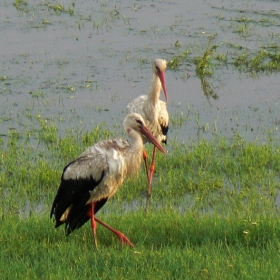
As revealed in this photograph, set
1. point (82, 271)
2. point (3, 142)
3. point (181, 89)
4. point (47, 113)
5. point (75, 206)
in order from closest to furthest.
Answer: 1. point (82, 271)
2. point (75, 206)
3. point (3, 142)
4. point (47, 113)
5. point (181, 89)

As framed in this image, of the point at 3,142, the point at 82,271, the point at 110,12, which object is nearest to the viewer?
the point at 82,271

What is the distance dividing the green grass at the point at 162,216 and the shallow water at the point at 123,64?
29.9 inches

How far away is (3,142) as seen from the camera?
32.9ft

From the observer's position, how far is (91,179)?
6805mm

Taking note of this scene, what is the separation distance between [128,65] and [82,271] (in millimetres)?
7851

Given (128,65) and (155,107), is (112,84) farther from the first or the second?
(155,107)

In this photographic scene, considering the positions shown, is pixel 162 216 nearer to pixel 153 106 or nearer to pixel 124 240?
pixel 124 240

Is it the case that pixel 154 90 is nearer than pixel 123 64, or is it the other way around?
pixel 154 90

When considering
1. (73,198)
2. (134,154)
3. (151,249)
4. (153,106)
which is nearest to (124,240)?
(151,249)

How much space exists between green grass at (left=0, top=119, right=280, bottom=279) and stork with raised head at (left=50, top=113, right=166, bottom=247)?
0.21 meters

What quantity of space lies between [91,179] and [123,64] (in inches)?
268

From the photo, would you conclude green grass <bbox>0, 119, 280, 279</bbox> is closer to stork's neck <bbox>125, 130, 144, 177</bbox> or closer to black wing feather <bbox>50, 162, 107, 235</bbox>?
black wing feather <bbox>50, 162, 107, 235</bbox>

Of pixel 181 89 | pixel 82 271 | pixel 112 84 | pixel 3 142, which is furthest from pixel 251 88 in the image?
pixel 82 271

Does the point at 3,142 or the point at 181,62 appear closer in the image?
the point at 3,142
